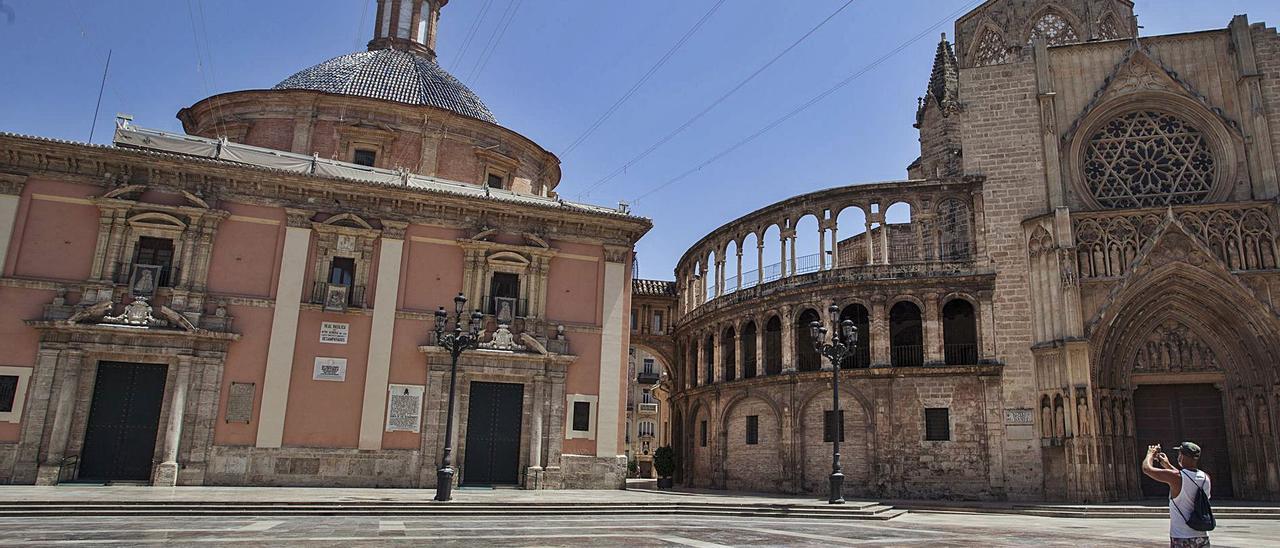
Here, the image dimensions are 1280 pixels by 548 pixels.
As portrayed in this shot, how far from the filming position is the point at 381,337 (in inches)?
849

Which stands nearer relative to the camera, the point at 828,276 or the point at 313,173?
the point at 313,173

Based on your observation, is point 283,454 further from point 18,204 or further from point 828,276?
point 828,276

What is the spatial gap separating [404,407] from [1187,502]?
61.0 ft

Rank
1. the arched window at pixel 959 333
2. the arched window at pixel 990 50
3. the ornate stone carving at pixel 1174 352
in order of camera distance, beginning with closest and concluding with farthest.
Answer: the ornate stone carving at pixel 1174 352 < the arched window at pixel 959 333 < the arched window at pixel 990 50

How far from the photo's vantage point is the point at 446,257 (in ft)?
74.2

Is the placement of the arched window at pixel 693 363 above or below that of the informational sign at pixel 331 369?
above

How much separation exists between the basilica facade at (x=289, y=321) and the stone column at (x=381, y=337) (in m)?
0.05

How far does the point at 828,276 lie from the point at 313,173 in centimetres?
1715

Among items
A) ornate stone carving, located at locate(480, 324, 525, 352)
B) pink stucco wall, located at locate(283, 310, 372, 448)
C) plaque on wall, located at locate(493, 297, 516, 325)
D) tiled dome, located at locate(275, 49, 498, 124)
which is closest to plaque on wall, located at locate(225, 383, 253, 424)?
pink stucco wall, located at locate(283, 310, 372, 448)

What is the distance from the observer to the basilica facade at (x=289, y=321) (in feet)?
63.5

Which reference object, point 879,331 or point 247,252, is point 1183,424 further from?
point 247,252

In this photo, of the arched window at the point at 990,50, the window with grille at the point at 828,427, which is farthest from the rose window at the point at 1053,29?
the window with grille at the point at 828,427

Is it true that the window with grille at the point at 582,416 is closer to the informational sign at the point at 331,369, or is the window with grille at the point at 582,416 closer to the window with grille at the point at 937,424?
the informational sign at the point at 331,369

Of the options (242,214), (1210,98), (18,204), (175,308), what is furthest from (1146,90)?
(18,204)
